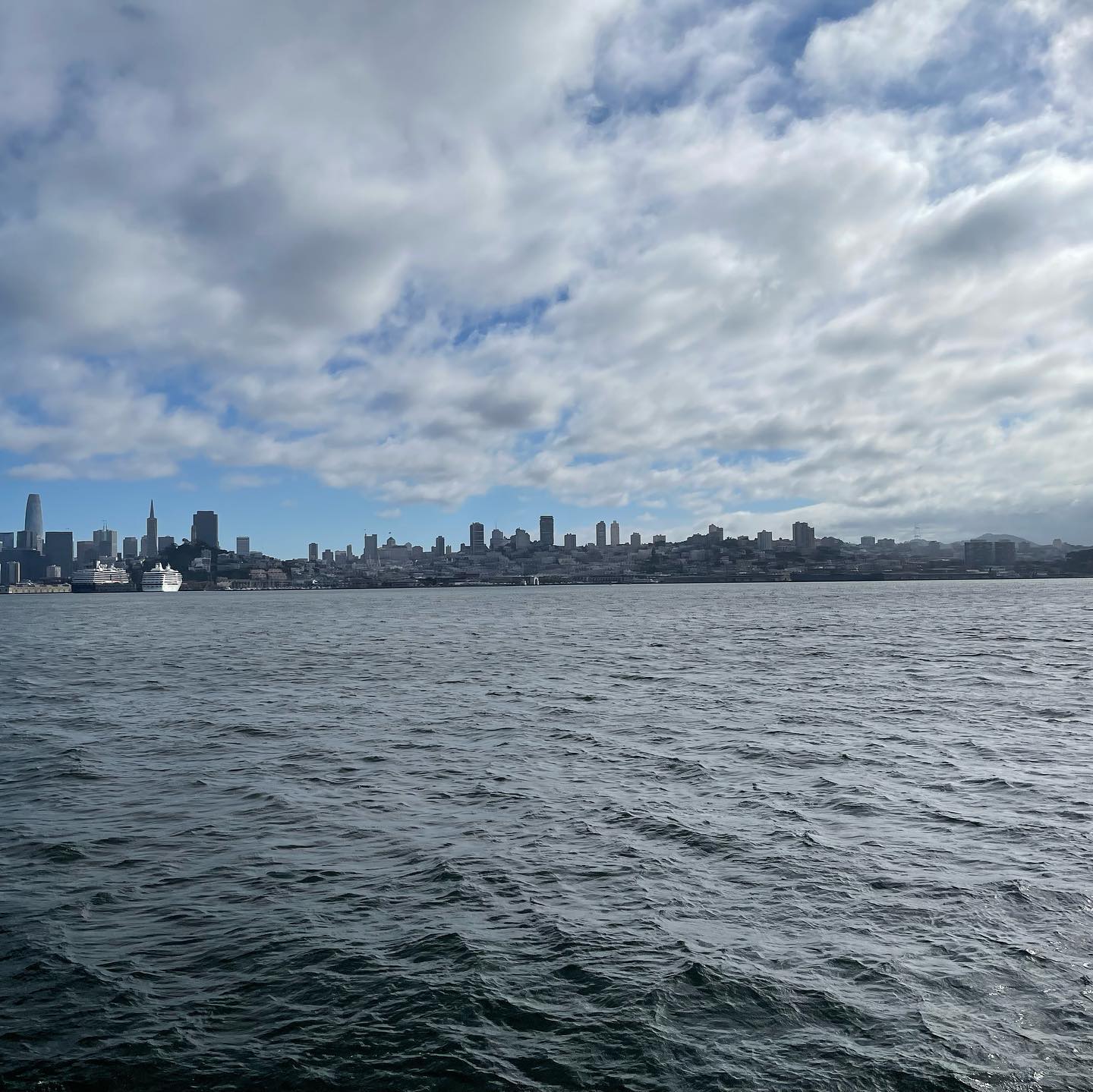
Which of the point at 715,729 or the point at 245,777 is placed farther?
the point at 715,729

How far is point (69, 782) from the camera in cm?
2259

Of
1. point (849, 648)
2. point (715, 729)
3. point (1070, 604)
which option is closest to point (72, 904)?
point (715, 729)

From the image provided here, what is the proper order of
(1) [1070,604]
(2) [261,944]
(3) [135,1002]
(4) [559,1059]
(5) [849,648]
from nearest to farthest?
(4) [559,1059], (3) [135,1002], (2) [261,944], (5) [849,648], (1) [1070,604]

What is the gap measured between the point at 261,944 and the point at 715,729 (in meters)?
19.9

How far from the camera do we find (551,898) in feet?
46.1

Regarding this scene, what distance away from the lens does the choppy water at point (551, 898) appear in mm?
9578

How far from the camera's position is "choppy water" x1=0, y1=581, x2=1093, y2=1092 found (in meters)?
9.58

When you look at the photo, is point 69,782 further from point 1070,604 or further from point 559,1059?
point 1070,604

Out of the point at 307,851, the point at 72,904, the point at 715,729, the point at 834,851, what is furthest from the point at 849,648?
the point at 72,904

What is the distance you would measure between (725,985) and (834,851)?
20.0 feet

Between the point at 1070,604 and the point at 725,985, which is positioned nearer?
the point at 725,985

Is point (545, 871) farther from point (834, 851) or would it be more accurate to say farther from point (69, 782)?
point (69, 782)

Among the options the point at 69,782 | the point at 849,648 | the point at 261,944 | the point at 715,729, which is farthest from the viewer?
the point at 849,648

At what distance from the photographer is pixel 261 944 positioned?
1222 cm
